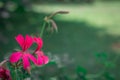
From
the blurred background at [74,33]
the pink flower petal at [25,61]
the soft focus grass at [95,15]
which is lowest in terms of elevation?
the soft focus grass at [95,15]

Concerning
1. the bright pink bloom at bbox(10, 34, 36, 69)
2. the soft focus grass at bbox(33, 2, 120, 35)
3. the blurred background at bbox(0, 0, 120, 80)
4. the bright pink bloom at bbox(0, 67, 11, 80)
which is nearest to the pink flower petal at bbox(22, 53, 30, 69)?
the bright pink bloom at bbox(10, 34, 36, 69)

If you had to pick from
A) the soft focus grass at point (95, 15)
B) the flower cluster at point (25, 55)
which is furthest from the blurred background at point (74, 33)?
the flower cluster at point (25, 55)

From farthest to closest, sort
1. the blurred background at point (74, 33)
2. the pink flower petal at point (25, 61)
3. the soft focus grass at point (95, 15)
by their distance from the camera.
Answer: the soft focus grass at point (95, 15)
the blurred background at point (74, 33)
the pink flower petal at point (25, 61)

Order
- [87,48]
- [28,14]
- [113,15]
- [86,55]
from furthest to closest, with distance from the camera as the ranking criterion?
[113,15] < [28,14] < [87,48] < [86,55]

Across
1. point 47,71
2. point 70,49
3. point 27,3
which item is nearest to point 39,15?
point 27,3

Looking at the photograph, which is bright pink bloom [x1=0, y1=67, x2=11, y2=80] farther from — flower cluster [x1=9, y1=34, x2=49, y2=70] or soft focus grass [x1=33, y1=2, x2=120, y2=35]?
soft focus grass [x1=33, y1=2, x2=120, y2=35]

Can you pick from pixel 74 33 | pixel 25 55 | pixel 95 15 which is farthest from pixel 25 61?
pixel 95 15

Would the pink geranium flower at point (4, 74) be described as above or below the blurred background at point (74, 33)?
above

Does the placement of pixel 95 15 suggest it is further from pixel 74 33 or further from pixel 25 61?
pixel 25 61

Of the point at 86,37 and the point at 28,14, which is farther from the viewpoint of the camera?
the point at 28,14

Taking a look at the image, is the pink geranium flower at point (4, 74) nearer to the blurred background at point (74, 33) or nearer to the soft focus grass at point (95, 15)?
the blurred background at point (74, 33)

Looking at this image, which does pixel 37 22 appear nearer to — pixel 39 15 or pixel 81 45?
pixel 39 15
